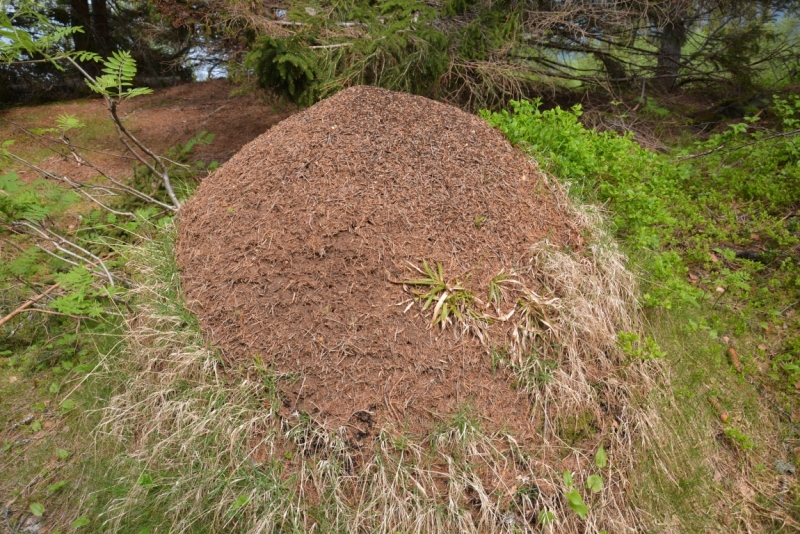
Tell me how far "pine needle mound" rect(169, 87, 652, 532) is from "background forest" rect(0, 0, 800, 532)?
141mm

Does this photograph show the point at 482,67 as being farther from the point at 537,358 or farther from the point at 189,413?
the point at 189,413

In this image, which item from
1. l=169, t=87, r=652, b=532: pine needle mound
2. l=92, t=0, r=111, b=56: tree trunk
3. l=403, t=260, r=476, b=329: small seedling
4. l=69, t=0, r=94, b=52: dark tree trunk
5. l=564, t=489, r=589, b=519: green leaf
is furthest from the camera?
l=92, t=0, r=111, b=56: tree trunk

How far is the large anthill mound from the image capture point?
2.08 metres

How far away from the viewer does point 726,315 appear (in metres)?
2.97

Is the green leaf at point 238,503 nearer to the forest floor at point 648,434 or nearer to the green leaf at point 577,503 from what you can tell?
the forest floor at point 648,434

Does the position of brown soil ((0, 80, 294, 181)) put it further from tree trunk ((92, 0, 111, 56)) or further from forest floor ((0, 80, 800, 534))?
forest floor ((0, 80, 800, 534))

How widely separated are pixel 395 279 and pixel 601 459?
1.23m

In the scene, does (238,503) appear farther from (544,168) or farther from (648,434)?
(544,168)

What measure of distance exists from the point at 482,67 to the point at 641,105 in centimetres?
→ 271

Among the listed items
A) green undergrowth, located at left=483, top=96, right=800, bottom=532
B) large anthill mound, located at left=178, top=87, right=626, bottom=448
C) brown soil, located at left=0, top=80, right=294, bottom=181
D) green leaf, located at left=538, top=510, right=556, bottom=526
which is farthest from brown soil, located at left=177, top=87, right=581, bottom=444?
brown soil, located at left=0, top=80, right=294, bottom=181

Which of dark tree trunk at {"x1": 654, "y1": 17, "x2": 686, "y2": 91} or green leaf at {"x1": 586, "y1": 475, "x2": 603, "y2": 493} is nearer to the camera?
green leaf at {"x1": 586, "y1": 475, "x2": 603, "y2": 493}

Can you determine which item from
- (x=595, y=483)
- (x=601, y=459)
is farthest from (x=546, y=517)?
(x=601, y=459)

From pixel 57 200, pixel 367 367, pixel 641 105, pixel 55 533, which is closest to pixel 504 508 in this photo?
pixel 367 367

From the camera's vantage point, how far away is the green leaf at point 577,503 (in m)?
1.79
